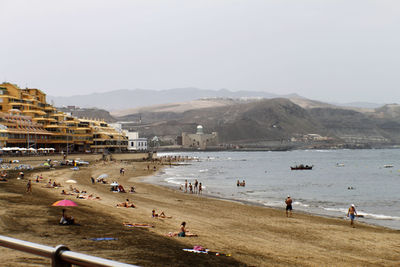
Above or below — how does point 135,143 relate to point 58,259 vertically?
above

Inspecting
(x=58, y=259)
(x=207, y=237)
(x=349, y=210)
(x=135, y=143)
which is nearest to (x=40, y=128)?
(x=135, y=143)

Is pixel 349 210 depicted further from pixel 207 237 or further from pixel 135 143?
pixel 135 143

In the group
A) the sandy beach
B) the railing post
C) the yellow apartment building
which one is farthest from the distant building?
the railing post

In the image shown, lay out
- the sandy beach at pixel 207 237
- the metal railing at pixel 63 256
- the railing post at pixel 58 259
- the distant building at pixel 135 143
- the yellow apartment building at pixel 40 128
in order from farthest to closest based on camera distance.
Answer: the distant building at pixel 135 143 < the yellow apartment building at pixel 40 128 < the sandy beach at pixel 207 237 < the railing post at pixel 58 259 < the metal railing at pixel 63 256

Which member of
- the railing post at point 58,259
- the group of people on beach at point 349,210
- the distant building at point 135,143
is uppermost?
the distant building at point 135,143

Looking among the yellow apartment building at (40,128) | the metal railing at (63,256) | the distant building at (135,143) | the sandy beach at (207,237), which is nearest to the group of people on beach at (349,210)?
the sandy beach at (207,237)

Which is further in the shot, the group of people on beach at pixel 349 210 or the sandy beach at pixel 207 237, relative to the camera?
the group of people on beach at pixel 349 210

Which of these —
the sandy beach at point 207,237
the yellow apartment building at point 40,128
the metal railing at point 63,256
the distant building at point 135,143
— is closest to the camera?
the metal railing at point 63,256

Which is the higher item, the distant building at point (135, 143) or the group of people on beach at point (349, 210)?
the distant building at point (135, 143)

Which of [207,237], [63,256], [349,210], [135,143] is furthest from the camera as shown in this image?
[135,143]

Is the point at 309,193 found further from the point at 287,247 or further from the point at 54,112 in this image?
the point at 54,112

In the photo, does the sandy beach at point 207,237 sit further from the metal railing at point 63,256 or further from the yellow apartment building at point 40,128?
the yellow apartment building at point 40,128

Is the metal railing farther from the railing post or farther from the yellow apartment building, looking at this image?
the yellow apartment building

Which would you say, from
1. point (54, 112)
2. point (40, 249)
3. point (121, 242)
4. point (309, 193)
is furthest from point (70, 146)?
point (40, 249)
